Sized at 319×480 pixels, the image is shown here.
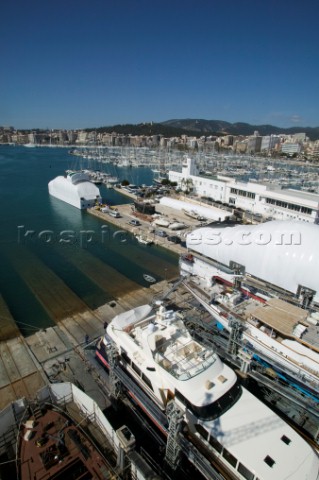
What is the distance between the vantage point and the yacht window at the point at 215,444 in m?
7.98

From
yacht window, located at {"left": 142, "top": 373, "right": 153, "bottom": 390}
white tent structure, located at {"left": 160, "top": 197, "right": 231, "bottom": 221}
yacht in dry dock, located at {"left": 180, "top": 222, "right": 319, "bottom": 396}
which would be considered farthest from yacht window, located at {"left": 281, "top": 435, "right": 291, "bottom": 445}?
white tent structure, located at {"left": 160, "top": 197, "right": 231, "bottom": 221}

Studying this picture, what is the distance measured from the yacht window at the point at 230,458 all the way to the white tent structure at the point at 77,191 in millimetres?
41389

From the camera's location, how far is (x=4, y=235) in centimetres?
3344

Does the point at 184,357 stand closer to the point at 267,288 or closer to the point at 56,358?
the point at 56,358

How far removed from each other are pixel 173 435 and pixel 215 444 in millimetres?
1309

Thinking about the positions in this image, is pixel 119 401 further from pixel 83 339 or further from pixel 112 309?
pixel 112 309

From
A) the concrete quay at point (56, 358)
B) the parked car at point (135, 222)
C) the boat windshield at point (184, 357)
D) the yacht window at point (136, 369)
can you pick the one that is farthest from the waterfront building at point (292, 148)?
the yacht window at point (136, 369)

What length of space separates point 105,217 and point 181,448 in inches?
1370

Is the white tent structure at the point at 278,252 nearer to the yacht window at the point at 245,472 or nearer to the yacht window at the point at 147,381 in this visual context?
the yacht window at the point at 147,381

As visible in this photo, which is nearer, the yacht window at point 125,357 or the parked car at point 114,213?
the yacht window at point 125,357

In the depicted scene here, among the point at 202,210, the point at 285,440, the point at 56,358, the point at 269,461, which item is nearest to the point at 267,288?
the point at 285,440

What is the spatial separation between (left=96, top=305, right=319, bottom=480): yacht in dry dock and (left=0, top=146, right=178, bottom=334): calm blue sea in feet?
30.8

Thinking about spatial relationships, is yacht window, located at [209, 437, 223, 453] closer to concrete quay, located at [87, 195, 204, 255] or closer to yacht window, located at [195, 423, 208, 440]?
yacht window, located at [195, 423, 208, 440]

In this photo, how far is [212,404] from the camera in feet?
27.8
